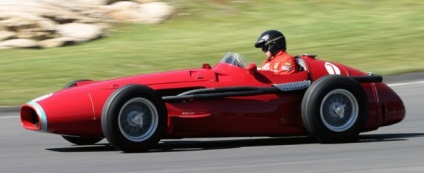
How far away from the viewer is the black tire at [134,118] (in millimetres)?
8656

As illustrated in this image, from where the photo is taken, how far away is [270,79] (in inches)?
374

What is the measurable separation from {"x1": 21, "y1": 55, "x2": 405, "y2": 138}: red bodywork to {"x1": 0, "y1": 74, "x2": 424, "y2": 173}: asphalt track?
0.20 meters

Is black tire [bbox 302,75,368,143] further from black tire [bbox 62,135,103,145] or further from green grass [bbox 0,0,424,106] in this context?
green grass [bbox 0,0,424,106]

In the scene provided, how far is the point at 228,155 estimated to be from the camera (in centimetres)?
871

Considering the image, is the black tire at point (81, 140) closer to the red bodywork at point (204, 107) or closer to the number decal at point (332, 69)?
the red bodywork at point (204, 107)

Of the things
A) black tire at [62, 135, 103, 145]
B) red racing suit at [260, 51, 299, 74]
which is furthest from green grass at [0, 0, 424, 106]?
red racing suit at [260, 51, 299, 74]

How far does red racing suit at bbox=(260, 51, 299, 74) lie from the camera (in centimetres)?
967

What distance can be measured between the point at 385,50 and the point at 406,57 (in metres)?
1.04

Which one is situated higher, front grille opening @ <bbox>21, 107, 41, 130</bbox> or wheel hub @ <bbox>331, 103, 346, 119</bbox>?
front grille opening @ <bbox>21, 107, 41, 130</bbox>

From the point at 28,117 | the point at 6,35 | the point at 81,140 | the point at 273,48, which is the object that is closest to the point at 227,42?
the point at 6,35

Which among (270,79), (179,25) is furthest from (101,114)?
(179,25)

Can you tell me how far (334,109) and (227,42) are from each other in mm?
11994

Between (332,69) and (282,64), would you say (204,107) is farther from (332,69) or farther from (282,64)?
(332,69)

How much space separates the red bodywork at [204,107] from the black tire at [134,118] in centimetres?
21
